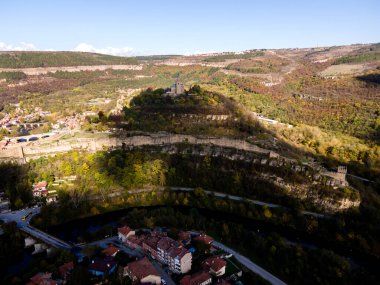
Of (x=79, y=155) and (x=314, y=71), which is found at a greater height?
(x=314, y=71)

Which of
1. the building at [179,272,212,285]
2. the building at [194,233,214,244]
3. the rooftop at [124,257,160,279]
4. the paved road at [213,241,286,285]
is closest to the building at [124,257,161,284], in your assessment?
the rooftop at [124,257,160,279]

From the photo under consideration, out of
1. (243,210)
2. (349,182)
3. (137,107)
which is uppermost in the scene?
(137,107)

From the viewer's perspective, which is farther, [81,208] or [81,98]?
[81,98]

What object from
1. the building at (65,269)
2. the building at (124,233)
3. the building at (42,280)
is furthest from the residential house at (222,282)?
the building at (42,280)

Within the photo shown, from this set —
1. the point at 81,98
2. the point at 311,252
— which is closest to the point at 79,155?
the point at 311,252

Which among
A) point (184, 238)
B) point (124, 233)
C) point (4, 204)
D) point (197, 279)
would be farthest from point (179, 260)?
point (4, 204)

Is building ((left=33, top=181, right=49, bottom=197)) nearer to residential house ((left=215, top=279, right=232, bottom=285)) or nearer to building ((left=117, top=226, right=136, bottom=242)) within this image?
building ((left=117, top=226, right=136, bottom=242))

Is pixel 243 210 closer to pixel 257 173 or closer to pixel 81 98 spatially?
pixel 257 173
